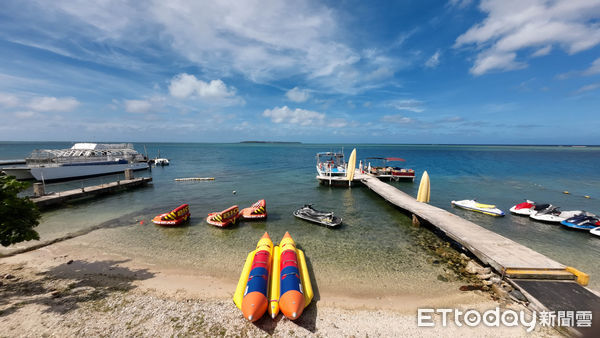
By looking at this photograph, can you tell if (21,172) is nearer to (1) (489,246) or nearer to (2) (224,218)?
(2) (224,218)

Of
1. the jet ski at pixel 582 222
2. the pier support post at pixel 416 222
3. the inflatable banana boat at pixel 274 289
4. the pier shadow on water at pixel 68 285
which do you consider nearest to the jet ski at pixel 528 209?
the jet ski at pixel 582 222

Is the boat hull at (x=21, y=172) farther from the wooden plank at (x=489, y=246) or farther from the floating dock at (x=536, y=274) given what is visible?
the floating dock at (x=536, y=274)

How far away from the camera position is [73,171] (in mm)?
43594

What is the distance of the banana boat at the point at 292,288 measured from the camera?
28.2 feet

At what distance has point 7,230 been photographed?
9211 mm

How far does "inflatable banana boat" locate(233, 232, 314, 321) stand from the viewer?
337 inches

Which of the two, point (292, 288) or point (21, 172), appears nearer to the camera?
point (292, 288)

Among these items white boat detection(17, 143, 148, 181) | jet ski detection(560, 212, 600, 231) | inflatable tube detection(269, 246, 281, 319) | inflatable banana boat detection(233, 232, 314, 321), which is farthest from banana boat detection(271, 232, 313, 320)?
white boat detection(17, 143, 148, 181)

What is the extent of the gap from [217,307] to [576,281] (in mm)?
16589

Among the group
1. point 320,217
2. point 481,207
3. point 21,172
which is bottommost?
point 481,207

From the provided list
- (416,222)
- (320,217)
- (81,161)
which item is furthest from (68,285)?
(81,161)

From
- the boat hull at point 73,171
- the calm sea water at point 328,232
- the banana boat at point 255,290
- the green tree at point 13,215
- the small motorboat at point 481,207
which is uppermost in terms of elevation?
the green tree at point 13,215

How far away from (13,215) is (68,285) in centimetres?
414

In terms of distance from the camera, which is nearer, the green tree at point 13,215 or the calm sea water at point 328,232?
the green tree at point 13,215
